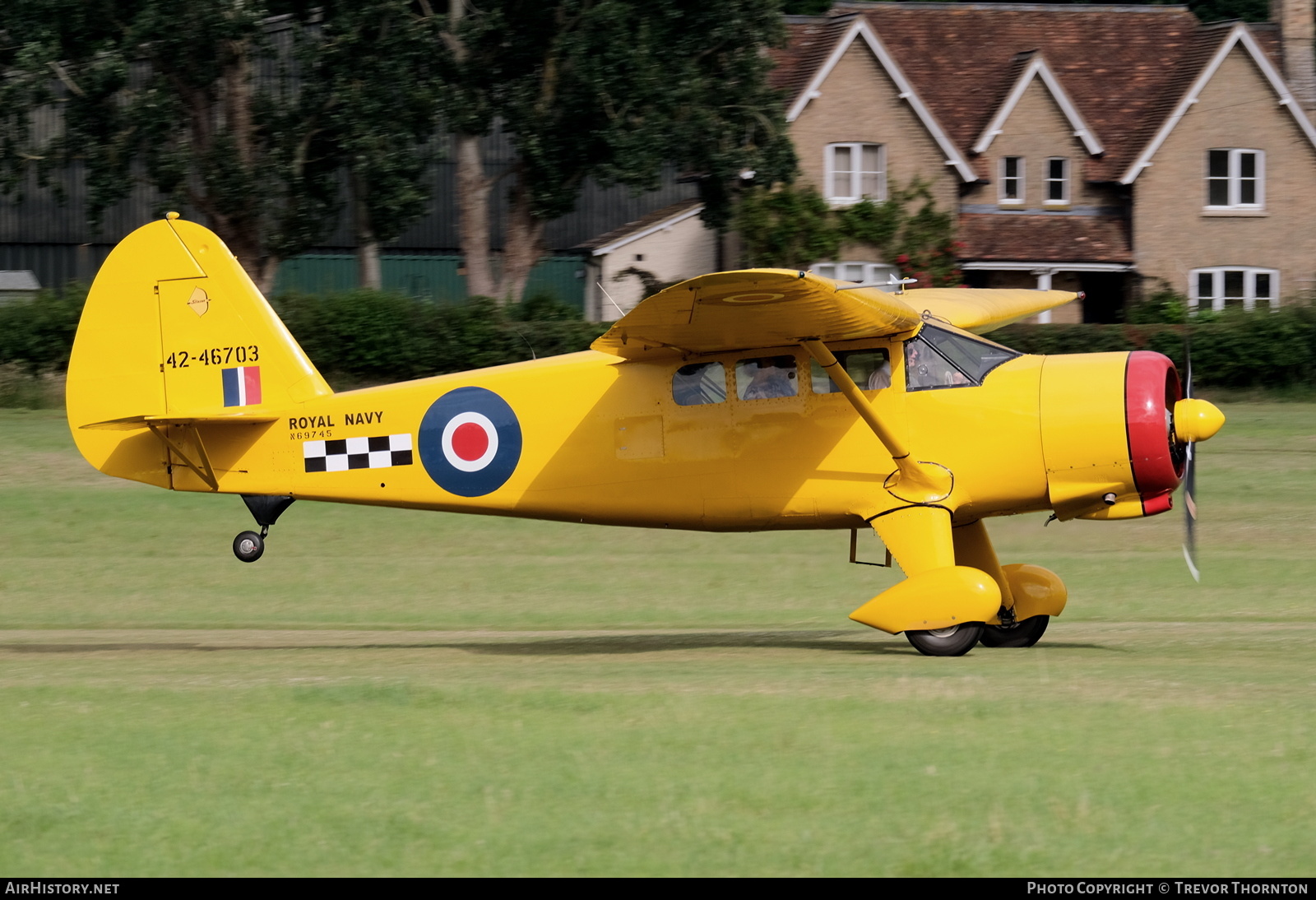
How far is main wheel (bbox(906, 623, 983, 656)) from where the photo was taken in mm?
10969

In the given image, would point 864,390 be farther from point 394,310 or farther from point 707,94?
point 707,94

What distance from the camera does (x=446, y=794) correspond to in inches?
273

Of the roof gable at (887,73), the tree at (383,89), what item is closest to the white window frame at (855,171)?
the roof gable at (887,73)

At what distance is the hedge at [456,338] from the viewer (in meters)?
29.6

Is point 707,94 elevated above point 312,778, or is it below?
above

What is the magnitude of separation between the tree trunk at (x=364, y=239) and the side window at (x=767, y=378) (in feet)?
73.5

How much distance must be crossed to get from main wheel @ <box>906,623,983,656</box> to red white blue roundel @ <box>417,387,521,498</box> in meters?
3.37

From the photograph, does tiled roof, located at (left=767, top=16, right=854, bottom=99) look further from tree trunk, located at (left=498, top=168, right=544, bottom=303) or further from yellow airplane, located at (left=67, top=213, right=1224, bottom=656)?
yellow airplane, located at (left=67, top=213, right=1224, bottom=656)

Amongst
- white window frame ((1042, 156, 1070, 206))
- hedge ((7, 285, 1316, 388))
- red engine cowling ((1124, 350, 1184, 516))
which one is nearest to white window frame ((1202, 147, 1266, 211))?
white window frame ((1042, 156, 1070, 206))

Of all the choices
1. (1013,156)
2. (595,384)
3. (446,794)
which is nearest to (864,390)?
(595,384)

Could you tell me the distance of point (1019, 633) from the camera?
12234 millimetres

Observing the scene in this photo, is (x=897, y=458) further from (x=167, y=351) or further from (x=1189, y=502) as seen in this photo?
(x=167, y=351)
